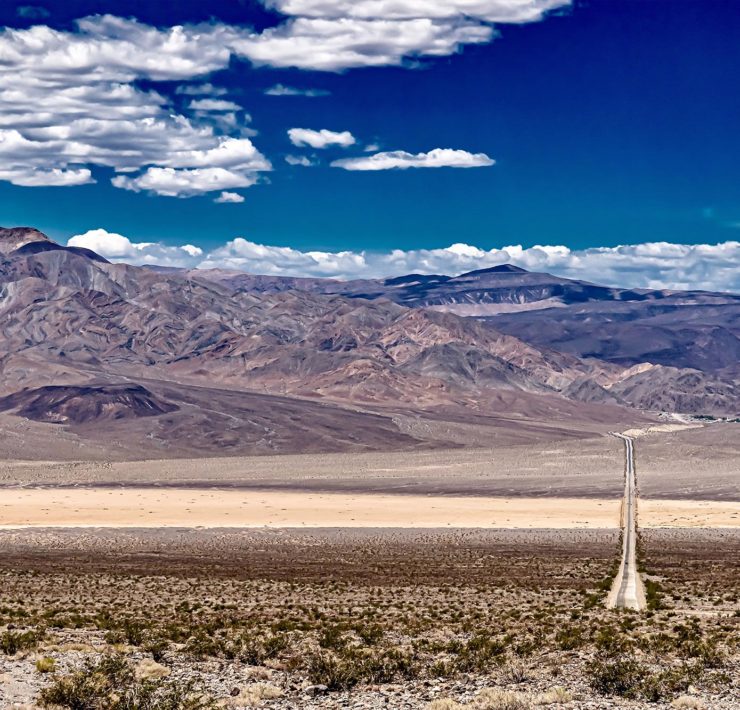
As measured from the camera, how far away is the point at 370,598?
35.5 meters

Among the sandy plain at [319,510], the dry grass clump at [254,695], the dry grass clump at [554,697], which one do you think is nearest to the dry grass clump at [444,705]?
the dry grass clump at [554,697]

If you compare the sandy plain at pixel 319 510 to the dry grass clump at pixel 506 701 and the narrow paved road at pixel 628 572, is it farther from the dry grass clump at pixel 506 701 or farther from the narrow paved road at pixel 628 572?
the dry grass clump at pixel 506 701

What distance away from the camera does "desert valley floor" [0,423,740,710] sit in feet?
63.9

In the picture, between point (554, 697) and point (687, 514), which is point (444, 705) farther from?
point (687, 514)

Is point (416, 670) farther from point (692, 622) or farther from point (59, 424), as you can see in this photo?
point (59, 424)

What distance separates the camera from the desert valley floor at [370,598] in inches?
766

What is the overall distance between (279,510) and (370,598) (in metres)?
54.4

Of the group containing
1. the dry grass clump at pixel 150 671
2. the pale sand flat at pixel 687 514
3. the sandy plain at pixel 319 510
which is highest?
the dry grass clump at pixel 150 671

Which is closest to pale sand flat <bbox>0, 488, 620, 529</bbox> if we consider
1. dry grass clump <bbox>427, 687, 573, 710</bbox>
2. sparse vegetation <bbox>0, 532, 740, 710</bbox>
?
sparse vegetation <bbox>0, 532, 740, 710</bbox>

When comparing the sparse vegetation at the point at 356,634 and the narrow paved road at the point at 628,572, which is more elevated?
the sparse vegetation at the point at 356,634

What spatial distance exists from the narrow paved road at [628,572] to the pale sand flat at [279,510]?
1322 mm

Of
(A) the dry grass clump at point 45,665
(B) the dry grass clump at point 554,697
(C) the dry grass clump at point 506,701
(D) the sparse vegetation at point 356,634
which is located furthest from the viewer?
(A) the dry grass clump at point 45,665

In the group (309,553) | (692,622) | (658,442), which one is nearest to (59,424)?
(658,442)

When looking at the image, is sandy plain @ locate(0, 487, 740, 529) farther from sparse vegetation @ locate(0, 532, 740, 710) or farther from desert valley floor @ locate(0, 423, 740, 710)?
sparse vegetation @ locate(0, 532, 740, 710)
